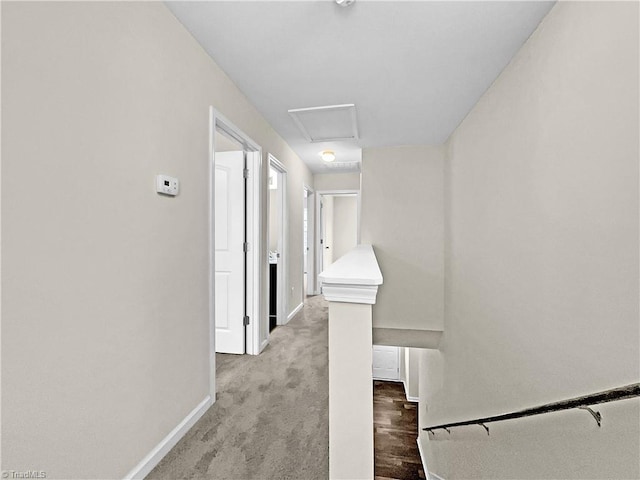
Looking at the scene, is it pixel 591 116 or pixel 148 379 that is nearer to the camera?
pixel 591 116

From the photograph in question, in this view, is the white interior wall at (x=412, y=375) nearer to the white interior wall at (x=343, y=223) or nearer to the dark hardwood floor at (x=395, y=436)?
the dark hardwood floor at (x=395, y=436)

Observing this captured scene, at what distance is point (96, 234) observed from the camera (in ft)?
3.95

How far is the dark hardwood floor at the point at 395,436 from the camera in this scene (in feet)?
10.0

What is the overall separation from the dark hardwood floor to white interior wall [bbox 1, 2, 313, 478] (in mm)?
2350

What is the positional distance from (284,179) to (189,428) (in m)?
2.87

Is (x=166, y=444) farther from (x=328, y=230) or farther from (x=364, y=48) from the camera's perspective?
(x=328, y=230)

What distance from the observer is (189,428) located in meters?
1.82

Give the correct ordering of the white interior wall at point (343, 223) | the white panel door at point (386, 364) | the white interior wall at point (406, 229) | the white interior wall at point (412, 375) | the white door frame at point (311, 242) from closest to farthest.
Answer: the white interior wall at point (406, 229) < the white interior wall at point (412, 375) < the white panel door at point (386, 364) < the white door frame at point (311, 242) < the white interior wall at point (343, 223)

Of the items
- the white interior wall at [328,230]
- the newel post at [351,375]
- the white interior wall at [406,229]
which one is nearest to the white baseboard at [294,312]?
the white interior wall at [406,229]

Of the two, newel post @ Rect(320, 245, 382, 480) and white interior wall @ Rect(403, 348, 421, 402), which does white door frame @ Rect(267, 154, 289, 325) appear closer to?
white interior wall @ Rect(403, 348, 421, 402)

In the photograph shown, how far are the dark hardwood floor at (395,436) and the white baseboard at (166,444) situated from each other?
187cm

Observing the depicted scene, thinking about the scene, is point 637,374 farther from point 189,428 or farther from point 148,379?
point 189,428

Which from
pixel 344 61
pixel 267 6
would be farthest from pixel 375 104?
pixel 267 6

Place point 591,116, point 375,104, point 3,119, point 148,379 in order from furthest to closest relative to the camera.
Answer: point 375,104 < point 148,379 < point 591,116 < point 3,119
